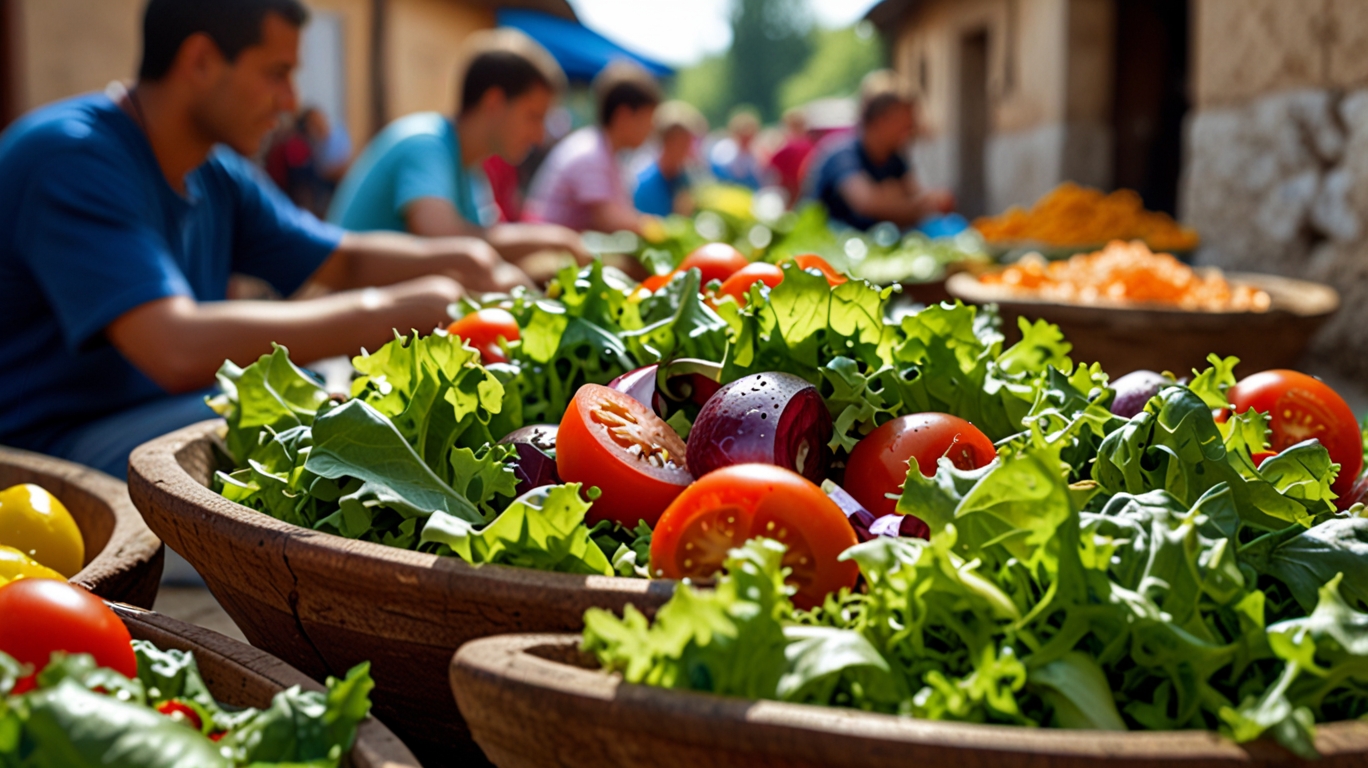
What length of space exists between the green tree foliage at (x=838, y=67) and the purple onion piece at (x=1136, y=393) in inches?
1996

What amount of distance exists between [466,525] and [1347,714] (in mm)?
692

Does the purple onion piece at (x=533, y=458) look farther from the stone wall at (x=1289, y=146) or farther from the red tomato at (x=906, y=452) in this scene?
the stone wall at (x=1289, y=146)

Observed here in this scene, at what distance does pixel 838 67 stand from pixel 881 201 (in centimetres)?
4763

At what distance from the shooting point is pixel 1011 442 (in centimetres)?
115

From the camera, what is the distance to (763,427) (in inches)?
43.2

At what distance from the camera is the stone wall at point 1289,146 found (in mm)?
4172

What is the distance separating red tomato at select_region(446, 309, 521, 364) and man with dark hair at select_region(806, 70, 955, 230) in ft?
17.3

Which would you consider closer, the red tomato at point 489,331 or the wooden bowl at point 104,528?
the wooden bowl at point 104,528

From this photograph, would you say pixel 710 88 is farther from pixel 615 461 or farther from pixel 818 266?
pixel 615 461

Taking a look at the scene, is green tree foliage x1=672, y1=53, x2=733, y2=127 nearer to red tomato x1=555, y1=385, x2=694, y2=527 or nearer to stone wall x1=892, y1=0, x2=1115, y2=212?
stone wall x1=892, y1=0, x2=1115, y2=212

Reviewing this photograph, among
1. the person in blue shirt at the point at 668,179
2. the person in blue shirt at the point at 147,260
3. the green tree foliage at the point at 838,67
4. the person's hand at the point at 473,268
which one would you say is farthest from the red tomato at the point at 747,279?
the green tree foliage at the point at 838,67

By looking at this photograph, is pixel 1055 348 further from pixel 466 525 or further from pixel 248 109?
pixel 248 109

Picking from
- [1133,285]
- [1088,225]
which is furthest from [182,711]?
[1088,225]

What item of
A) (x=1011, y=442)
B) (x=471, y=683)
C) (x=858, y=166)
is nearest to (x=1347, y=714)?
(x=1011, y=442)
